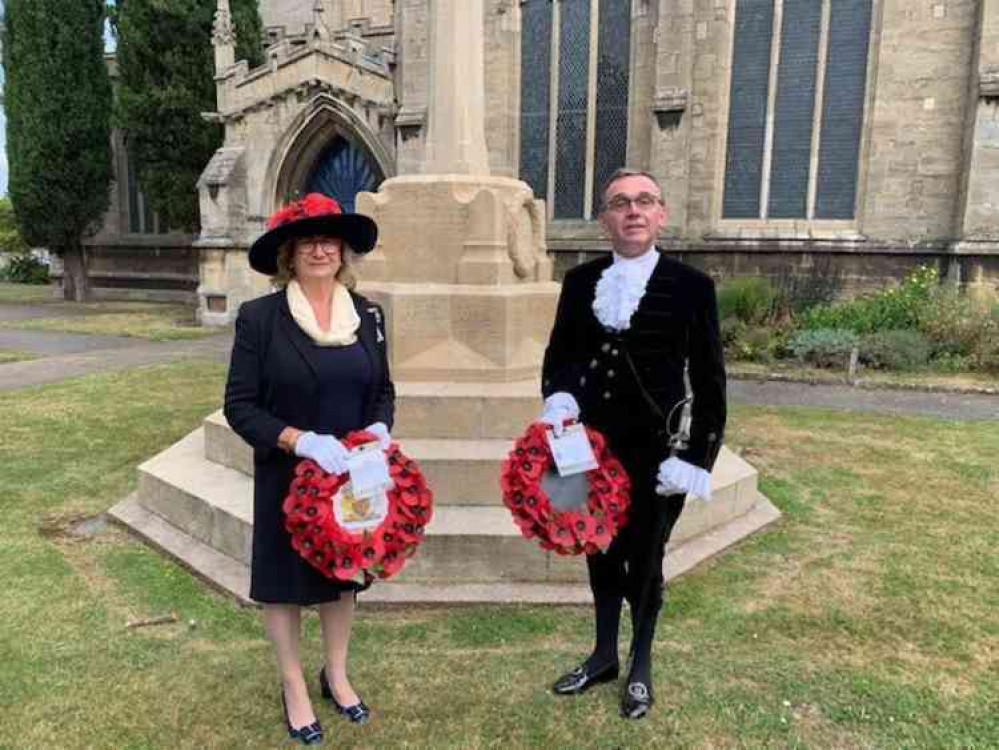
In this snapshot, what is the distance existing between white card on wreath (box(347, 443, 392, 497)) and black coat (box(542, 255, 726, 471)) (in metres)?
0.85

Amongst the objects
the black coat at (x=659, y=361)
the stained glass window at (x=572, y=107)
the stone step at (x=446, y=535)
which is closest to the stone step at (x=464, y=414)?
the stone step at (x=446, y=535)

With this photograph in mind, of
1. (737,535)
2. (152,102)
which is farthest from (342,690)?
(152,102)

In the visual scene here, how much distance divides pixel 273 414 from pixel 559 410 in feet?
3.36

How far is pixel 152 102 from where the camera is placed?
19141mm

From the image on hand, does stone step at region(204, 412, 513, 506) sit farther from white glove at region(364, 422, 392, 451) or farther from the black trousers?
white glove at region(364, 422, 392, 451)

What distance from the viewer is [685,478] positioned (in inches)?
104

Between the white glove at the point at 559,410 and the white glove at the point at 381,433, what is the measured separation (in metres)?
0.59

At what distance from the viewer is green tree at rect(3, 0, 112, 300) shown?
2047 cm

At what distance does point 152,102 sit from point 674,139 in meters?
13.1

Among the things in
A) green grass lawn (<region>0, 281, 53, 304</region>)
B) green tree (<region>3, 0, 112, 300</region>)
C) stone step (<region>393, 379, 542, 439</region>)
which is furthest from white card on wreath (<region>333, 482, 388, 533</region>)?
green grass lawn (<region>0, 281, 53, 304</region>)

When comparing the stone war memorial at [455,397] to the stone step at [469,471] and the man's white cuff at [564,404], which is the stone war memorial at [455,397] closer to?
the stone step at [469,471]

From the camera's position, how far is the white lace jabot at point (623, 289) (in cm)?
275

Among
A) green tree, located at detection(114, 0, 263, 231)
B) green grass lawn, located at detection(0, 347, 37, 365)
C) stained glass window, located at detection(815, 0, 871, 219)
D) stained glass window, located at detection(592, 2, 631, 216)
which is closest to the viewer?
green grass lawn, located at detection(0, 347, 37, 365)

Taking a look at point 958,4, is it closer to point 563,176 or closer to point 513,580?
point 563,176
